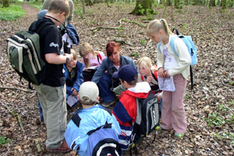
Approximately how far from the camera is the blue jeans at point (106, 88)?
4.79 meters

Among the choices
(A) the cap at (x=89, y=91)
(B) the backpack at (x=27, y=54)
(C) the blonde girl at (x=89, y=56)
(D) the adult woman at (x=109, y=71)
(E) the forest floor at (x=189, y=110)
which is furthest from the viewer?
(C) the blonde girl at (x=89, y=56)

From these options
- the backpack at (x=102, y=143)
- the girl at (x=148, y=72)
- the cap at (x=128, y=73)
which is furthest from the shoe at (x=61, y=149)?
the girl at (x=148, y=72)

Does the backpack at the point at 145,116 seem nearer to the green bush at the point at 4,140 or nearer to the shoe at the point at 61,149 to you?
the shoe at the point at 61,149

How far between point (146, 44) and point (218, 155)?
5829 mm

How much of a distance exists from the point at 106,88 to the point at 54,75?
1.95 metres

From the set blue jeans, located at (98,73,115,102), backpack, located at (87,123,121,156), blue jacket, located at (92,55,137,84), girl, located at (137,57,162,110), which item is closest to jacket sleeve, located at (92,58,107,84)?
blue jacket, located at (92,55,137,84)

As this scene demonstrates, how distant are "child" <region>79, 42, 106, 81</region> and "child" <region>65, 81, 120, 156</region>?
2.59 meters

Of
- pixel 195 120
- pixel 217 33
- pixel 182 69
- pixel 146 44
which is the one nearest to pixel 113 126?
pixel 182 69

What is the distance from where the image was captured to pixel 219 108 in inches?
178

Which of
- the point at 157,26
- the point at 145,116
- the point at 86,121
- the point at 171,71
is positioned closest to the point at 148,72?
the point at 171,71

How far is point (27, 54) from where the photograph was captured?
2627 millimetres

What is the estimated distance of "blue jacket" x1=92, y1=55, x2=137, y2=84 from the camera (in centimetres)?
461

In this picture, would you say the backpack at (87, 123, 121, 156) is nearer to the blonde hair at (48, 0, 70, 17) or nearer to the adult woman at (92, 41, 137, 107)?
the blonde hair at (48, 0, 70, 17)

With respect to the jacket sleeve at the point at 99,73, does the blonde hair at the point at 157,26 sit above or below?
above
